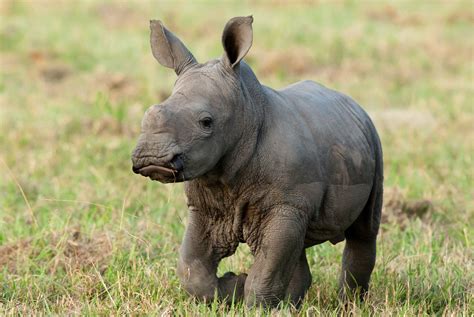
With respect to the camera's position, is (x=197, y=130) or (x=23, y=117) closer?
(x=197, y=130)

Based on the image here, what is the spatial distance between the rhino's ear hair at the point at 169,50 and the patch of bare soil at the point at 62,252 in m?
1.56

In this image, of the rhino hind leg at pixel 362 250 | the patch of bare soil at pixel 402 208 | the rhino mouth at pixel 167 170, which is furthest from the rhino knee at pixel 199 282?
the patch of bare soil at pixel 402 208

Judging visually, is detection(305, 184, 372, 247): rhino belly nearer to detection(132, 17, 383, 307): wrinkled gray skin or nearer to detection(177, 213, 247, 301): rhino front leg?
detection(132, 17, 383, 307): wrinkled gray skin

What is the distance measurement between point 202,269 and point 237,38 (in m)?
1.22

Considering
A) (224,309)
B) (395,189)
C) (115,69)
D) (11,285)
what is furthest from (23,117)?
(224,309)

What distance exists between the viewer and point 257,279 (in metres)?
4.94

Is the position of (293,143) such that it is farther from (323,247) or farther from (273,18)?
(273,18)

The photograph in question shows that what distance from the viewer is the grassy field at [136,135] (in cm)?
571

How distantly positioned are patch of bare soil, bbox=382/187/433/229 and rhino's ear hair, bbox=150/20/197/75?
9.88ft

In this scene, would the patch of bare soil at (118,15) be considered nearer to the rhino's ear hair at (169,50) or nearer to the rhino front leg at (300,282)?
the rhino front leg at (300,282)

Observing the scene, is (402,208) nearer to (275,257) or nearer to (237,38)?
(275,257)

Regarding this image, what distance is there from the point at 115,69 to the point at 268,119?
900 centimetres

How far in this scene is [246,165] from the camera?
480 centimetres

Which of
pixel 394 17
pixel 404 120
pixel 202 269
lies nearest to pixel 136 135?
pixel 404 120
